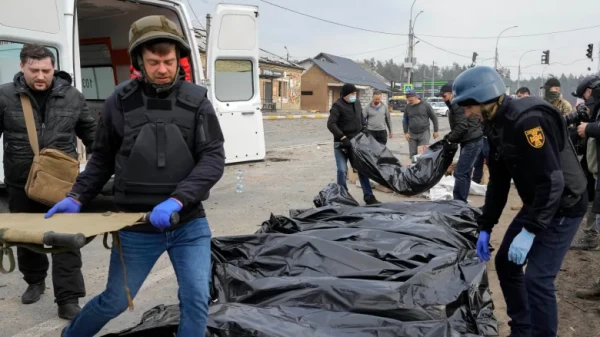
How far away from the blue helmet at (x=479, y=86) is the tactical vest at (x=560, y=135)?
10 cm

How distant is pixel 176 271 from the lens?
2.37 m

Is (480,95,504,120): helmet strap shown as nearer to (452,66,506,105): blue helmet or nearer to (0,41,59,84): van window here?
(452,66,506,105): blue helmet

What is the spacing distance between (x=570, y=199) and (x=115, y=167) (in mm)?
2263

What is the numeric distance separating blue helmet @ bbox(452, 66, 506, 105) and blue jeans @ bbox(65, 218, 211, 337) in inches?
A: 57.7

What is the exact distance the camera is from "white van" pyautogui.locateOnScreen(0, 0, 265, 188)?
201 inches

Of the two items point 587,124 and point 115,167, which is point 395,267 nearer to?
point 115,167

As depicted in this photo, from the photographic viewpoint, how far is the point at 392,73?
3760 inches

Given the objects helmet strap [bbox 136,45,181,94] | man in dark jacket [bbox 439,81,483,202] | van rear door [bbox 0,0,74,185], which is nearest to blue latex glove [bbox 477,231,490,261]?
helmet strap [bbox 136,45,181,94]

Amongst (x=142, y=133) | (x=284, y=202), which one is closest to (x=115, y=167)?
(x=142, y=133)

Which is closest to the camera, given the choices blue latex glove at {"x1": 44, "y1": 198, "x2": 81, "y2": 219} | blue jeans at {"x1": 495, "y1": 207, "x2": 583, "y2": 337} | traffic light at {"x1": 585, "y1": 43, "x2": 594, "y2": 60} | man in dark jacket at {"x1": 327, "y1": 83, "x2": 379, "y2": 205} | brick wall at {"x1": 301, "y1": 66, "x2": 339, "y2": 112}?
blue latex glove at {"x1": 44, "y1": 198, "x2": 81, "y2": 219}

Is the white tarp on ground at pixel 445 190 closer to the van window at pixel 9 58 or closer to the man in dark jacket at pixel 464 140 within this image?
the man in dark jacket at pixel 464 140

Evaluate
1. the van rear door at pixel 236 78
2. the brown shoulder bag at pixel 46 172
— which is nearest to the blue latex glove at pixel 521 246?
the brown shoulder bag at pixel 46 172

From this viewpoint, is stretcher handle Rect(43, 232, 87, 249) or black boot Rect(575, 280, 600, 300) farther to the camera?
black boot Rect(575, 280, 600, 300)

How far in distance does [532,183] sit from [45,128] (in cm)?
294
